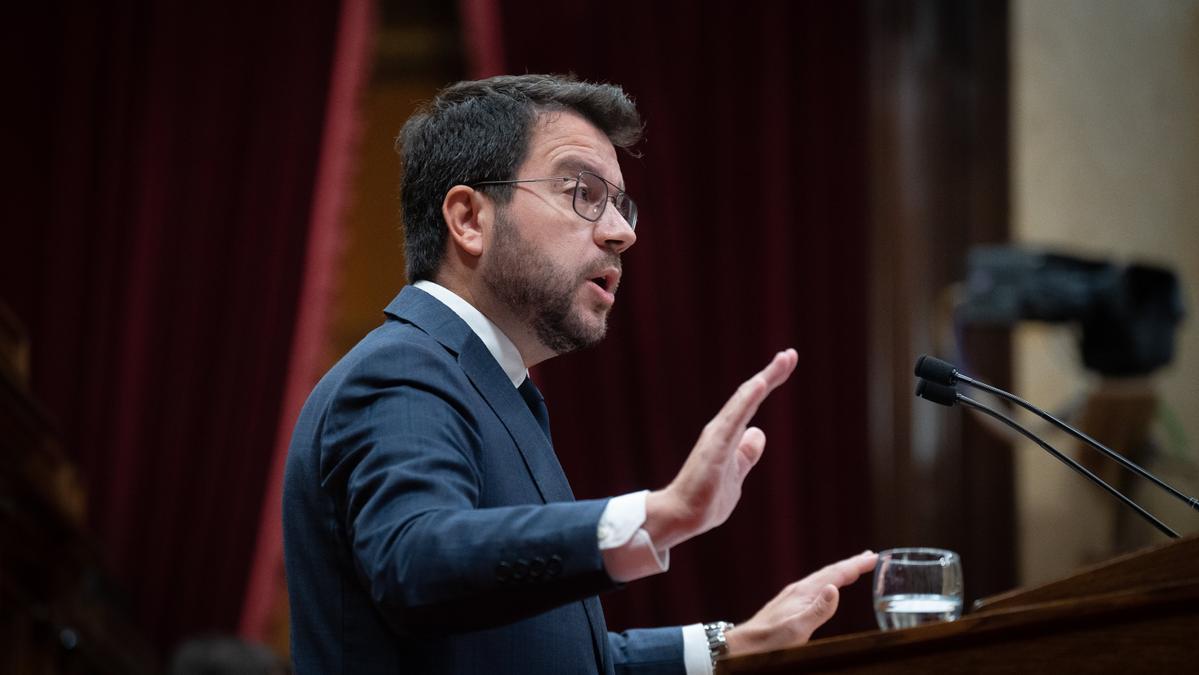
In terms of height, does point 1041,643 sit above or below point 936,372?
below

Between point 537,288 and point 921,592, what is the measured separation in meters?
0.60

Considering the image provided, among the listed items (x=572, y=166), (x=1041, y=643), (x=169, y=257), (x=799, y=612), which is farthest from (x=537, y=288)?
(x=169, y=257)

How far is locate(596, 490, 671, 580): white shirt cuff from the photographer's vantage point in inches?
45.4

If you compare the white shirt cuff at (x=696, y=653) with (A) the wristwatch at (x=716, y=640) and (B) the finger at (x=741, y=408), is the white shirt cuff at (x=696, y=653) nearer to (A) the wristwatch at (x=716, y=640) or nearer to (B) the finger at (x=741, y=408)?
(A) the wristwatch at (x=716, y=640)

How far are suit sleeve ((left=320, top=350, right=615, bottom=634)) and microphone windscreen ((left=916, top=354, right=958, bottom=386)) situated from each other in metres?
0.56

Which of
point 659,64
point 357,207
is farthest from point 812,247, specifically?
point 357,207

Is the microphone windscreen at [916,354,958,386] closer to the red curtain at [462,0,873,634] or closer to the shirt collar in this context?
the shirt collar

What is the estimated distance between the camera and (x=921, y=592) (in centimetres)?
165

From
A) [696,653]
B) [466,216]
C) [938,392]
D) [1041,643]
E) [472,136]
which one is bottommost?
[696,653]

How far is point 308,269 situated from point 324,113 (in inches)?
20.6

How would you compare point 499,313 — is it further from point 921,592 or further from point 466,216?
point 921,592

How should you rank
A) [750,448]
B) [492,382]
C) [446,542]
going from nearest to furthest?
[446,542]
[750,448]
[492,382]

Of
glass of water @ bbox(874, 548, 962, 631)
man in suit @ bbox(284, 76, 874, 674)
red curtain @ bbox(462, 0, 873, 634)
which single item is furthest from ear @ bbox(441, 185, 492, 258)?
red curtain @ bbox(462, 0, 873, 634)

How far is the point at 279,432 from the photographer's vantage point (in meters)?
4.30
